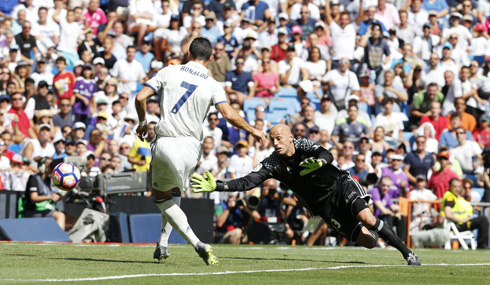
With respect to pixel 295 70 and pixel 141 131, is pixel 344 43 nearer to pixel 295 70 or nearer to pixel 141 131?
pixel 295 70

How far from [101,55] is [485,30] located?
1180 cm

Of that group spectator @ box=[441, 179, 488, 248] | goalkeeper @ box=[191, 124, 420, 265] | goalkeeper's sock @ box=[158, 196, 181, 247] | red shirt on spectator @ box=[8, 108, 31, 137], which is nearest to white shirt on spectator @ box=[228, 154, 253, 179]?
spectator @ box=[441, 179, 488, 248]

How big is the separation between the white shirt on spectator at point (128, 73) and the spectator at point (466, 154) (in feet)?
25.6

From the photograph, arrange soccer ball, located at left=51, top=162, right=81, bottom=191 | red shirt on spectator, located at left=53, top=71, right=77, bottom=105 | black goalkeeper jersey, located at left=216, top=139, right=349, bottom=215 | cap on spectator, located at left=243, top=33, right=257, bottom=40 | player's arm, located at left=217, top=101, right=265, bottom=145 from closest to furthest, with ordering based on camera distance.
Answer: player's arm, located at left=217, top=101, right=265, bottom=145, black goalkeeper jersey, located at left=216, top=139, right=349, bottom=215, soccer ball, located at left=51, top=162, right=81, bottom=191, red shirt on spectator, located at left=53, top=71, right=77, bottom=105, cap on spectator, located at left=243, top=33, right=257, bottom=40

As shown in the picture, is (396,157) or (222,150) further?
(396,157)

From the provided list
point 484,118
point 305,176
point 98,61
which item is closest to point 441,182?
point 484,118

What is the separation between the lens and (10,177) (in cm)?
1809

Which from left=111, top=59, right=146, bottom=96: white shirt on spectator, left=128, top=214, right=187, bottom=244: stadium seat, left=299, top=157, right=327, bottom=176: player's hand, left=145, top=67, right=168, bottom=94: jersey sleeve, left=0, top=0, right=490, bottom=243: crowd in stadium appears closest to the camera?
left=145, top=67, right=168, bottom=94: jersey sleeve

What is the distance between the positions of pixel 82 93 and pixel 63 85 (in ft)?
1.54

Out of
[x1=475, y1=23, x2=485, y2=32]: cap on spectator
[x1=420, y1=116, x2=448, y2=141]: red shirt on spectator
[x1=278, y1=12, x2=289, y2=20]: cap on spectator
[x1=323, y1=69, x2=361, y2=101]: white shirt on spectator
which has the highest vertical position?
[x1=475, y1=23, x2=485, y2=32]: cap on spectator

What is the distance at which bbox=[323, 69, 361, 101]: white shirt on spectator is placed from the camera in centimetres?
2311

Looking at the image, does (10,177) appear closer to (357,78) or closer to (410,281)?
(357,78)

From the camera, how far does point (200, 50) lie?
948 centimetres

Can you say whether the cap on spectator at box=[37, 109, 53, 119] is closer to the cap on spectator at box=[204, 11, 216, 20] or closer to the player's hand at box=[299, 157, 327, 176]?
the cap on spectator at box=[204, 11, 216, 20]
